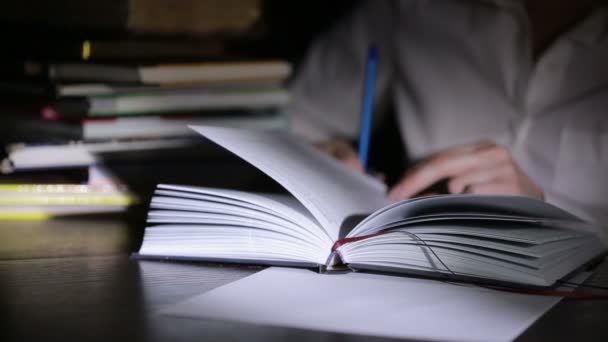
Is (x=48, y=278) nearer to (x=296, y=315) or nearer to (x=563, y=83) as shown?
(x=296, y=315)

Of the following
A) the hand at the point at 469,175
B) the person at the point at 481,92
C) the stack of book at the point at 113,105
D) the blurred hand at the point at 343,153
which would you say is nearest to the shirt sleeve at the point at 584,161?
the person at the point at 481,92

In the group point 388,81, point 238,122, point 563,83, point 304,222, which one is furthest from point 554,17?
point 304,222

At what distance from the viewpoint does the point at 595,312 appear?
0.50 meters

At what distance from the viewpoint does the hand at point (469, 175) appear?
863 mm

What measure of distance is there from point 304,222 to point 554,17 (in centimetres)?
88

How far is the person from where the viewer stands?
0.94 m

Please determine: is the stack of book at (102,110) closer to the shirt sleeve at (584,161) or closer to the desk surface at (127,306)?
the desk surface at (127,306)

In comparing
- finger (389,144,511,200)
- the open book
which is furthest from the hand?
the open book

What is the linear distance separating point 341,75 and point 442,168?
27.3 inches

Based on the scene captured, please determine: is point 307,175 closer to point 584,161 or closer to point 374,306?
point 374,306

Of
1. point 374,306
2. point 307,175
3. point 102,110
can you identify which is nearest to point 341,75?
point 102,110

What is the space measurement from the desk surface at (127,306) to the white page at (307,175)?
9 cm

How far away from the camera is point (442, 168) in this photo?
0.87m

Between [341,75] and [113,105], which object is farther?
[341,75]
